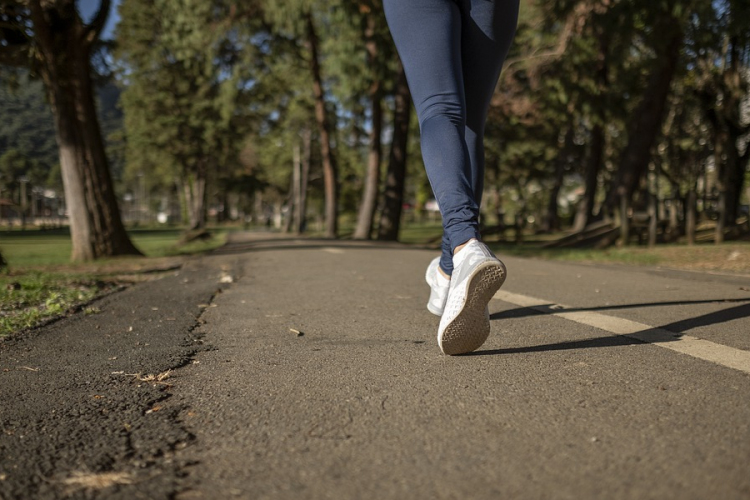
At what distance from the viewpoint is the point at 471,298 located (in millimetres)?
2236

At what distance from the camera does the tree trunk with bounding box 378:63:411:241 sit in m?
19.1

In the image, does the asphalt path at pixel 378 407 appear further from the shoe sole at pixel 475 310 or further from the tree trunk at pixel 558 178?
the tree trunk at pixel 558 178

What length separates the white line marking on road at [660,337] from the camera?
224 cm

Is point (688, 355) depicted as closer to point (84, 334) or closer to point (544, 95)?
point (84, 334)

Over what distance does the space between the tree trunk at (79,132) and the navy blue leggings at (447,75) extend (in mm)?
9593

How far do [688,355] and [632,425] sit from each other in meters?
0.89

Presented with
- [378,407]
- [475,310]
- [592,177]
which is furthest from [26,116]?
[378,407]

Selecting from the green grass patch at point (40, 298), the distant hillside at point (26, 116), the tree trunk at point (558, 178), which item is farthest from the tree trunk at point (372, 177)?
the green grass patch at point (40, 298)

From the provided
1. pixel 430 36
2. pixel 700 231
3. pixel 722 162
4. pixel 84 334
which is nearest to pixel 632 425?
pixel 430 36

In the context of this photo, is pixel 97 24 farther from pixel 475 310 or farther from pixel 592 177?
pixel 592 177

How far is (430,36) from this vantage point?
265cm

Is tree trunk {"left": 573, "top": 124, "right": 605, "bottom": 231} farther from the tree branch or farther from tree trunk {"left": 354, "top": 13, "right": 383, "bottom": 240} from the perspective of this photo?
the tree branch

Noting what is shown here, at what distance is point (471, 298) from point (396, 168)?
17575mm

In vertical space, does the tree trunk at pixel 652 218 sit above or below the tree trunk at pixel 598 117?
below
